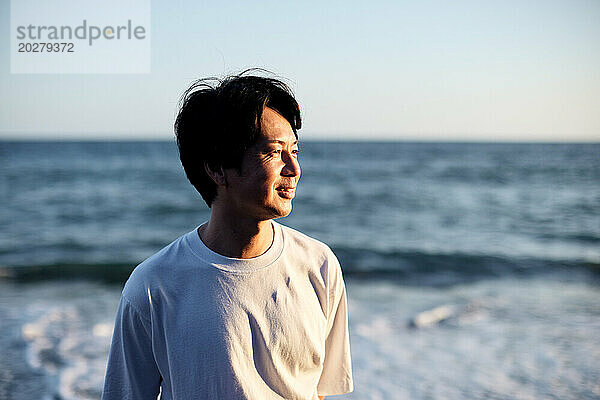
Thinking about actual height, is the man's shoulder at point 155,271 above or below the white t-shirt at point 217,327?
above

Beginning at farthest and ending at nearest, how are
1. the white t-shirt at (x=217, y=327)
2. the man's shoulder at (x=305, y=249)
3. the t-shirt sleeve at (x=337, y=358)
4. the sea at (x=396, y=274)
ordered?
the sea at (x=396, y=274) < the t-shirt sleeve at (x=337, y=358) < the man's shoulder at (x=305, y=249) < the white t-shirt at (x=217, y=327)

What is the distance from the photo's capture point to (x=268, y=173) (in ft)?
5.06

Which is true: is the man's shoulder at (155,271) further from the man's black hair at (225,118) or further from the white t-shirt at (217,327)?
the man's black hair at (225,118)

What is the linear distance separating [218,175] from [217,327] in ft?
1.31

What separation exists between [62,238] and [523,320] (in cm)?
887

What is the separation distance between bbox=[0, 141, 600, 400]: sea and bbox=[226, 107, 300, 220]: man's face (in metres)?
3.29

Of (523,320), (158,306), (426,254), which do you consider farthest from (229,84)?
(426,254)

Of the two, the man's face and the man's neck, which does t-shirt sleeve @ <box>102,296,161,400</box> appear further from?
the man's face

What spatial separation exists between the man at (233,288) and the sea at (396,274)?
3114 millimetres

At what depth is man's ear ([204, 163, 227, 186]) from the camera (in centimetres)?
161

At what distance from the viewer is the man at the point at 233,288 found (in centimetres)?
153

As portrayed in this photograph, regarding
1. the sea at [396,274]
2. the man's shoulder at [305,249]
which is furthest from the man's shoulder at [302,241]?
the sea at [396,274]

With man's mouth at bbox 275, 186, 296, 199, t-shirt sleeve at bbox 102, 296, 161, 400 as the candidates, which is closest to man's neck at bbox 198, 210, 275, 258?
man's mouth at bbox 275, 186, 296, 199

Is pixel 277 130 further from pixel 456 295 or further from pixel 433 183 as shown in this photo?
pixel 433 183
